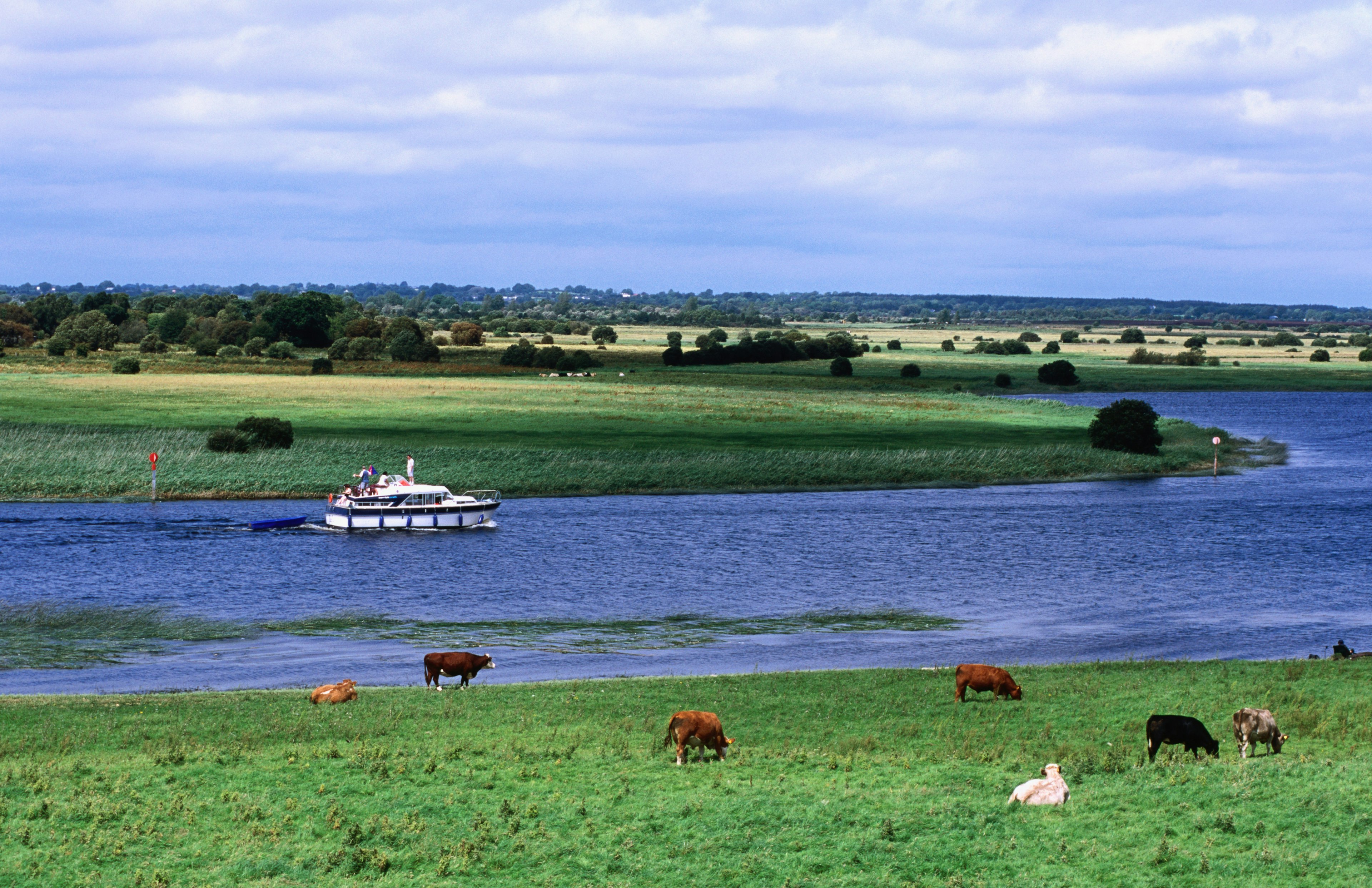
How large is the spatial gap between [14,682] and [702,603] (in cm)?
2142

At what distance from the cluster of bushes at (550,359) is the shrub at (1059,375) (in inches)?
1986

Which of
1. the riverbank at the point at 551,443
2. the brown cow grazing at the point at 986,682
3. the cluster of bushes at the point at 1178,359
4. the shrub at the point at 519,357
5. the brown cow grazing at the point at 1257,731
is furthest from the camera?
the cluster of bushes at the point at 1178,359

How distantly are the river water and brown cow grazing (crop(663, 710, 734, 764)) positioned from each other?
12.5 metres

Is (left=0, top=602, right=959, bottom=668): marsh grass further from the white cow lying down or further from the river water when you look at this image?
the white cow lying down

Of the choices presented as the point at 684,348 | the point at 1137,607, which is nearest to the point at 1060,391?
the point at 684,348

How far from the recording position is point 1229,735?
23.5 m

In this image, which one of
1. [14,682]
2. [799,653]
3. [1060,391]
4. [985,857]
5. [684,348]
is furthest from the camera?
[684,348]

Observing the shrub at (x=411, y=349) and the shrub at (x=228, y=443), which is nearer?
the shrub at (x=228, y=443)

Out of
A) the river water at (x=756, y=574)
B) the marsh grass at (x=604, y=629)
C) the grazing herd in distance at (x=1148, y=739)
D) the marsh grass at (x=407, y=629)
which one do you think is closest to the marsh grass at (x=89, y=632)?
the marsh grass at (x=407, y=629)

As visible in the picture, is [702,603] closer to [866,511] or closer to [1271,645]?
[1271,645]

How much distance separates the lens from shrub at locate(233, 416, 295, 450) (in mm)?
81188

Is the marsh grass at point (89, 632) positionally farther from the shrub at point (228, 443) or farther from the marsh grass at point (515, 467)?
the shrub at point (228, 443)

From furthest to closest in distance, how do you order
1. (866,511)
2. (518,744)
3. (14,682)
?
(866,511) < (14,682) < (518,744)

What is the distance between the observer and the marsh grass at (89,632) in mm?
36969
